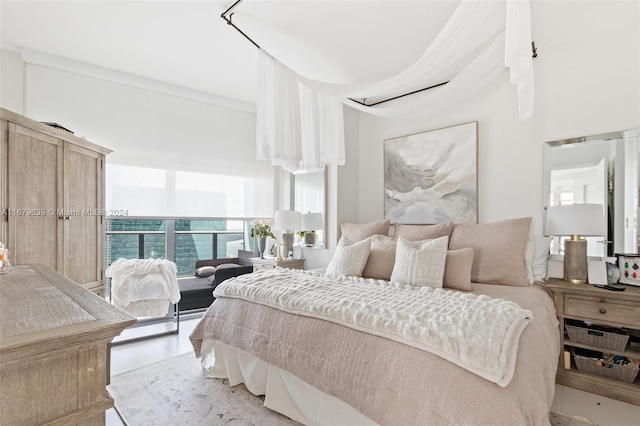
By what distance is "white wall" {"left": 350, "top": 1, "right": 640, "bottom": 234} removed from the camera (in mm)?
2406

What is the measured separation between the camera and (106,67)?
3541 mm

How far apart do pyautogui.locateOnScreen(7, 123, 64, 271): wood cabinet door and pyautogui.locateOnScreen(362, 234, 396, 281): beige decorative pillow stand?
2461 mm

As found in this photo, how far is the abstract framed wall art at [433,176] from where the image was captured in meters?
3.18

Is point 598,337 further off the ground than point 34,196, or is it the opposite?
point 34,196

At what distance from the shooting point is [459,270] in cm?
244

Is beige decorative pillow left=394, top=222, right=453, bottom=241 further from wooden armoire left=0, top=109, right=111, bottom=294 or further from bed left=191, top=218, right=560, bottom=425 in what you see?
wooden armoire left=0, top=109, right=111, bottom=294

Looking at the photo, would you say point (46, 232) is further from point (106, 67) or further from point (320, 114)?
point (320, 114)

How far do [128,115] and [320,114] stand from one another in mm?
2428

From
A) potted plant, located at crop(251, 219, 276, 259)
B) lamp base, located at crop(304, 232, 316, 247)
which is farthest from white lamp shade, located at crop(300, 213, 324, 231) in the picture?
potted plant, located at crop(251, 219, 276, 259)

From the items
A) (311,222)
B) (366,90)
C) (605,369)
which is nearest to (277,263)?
(311,222)

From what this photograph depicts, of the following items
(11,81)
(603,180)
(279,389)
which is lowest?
(279,389)

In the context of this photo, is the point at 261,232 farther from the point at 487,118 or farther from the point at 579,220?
the point at 579,220

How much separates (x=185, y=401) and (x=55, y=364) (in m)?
1.94

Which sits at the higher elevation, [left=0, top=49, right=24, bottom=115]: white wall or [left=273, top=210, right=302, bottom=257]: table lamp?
[left=0, top=49, right=24, bottom=115]: white wall
